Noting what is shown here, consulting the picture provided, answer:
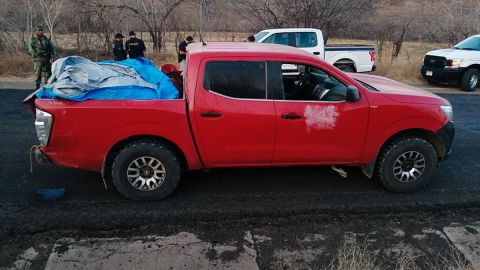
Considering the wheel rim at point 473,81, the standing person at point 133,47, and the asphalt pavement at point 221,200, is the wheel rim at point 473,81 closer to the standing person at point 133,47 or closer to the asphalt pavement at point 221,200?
the asphalt pavement at point 221,200

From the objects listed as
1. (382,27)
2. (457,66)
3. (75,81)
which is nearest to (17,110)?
(75,81)

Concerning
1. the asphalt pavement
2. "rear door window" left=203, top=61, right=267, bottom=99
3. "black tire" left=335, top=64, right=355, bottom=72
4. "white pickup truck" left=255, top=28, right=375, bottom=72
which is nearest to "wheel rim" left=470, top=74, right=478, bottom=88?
"white pickup truck" left=255, top=28, right=375, bottom=72

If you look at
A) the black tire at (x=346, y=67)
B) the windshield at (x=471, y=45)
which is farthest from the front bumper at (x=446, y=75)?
the black tire at (x=346, y=67)

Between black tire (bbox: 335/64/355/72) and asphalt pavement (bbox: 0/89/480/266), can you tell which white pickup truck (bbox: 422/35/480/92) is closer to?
black tire (bbox: 335/64/355/72)

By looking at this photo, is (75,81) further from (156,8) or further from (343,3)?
(343,3)

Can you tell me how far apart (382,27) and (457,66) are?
1490 centimetres

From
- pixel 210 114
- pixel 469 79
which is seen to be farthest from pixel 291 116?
pixel 469 79

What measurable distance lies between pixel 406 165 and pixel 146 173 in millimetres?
3118

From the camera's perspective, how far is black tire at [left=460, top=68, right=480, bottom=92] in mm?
13297

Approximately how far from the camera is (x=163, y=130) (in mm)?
4590

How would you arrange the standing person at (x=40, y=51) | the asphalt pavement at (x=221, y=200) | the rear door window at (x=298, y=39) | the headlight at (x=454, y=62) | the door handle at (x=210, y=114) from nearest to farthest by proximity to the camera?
the asphalt pavement at (x=221, y=200) < the door handle at (x=210, y=114) < the standing person at (x=40, y=51) < the rear door window at (x=298, y=39) < the headlight at (x=454, y=62)

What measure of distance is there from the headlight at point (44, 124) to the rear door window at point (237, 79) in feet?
5.55

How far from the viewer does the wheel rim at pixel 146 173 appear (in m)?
4.70

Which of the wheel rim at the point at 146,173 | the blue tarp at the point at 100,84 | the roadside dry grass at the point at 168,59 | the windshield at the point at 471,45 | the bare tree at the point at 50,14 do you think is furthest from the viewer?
the bare tree at the point at 50,14
